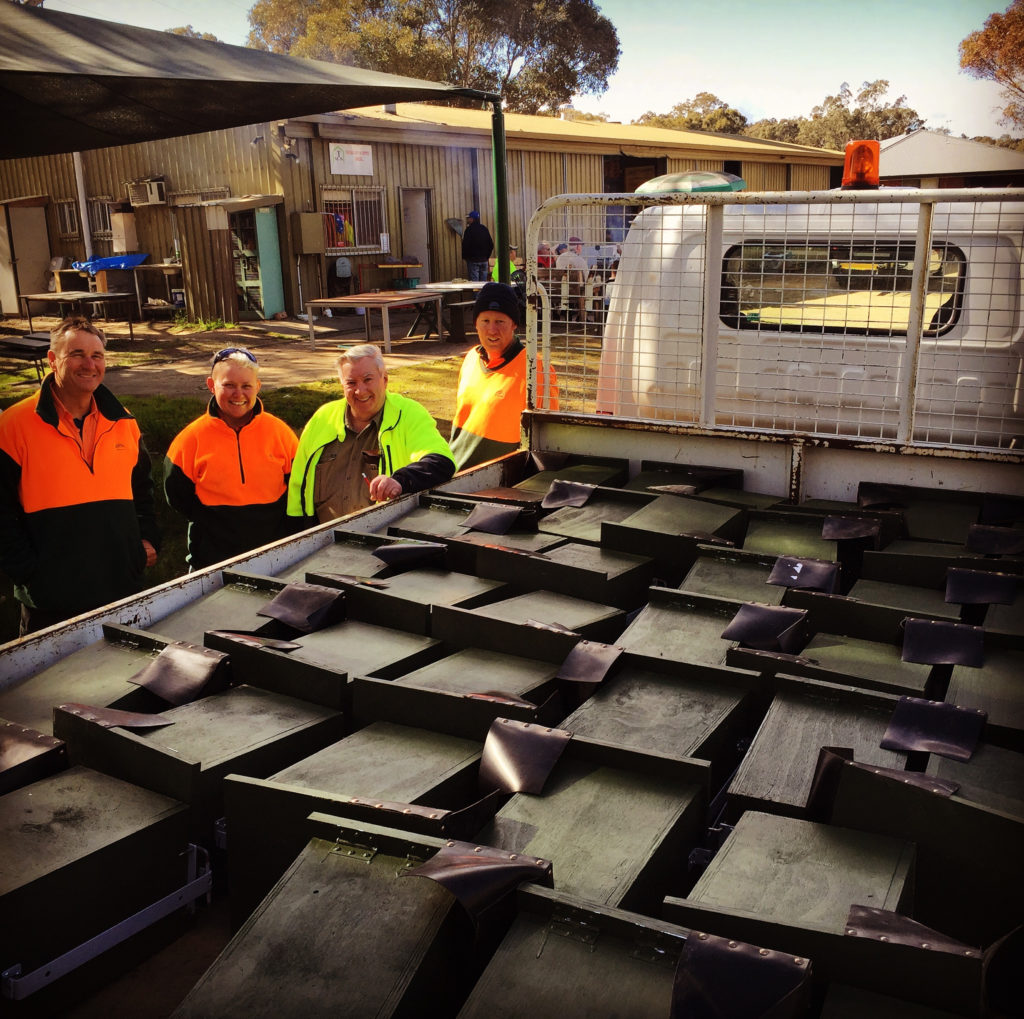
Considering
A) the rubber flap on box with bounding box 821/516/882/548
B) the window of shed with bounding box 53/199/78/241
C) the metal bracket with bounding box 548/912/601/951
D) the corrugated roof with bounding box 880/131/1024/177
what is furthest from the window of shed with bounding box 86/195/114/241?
the metal bracket with bounding box 548/912/601/951

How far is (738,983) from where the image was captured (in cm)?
153

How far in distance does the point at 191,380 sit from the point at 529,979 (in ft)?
37.2

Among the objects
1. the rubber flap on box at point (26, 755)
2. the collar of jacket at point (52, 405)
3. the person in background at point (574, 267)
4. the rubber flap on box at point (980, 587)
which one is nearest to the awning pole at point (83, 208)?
the person in background at point (574, 267)

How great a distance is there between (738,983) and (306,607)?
5.98 feet

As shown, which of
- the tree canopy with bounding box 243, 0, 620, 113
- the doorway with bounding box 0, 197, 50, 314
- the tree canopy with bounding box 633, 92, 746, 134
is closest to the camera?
the doorway with bounding box 0, 197, 50, 314

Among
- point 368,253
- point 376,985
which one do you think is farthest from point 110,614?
point 368,253

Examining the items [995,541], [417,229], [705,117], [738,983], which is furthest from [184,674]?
[705,117]

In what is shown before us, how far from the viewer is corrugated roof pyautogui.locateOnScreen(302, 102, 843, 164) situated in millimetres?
18688

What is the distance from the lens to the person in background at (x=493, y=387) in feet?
17.4

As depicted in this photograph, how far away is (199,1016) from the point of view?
5.36 ft

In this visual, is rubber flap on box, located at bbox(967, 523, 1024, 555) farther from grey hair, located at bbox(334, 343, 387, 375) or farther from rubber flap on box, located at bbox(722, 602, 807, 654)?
grey hair, located at bbox(334, 343, 387, 375)

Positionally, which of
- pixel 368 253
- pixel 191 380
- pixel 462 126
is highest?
pixel 462 126

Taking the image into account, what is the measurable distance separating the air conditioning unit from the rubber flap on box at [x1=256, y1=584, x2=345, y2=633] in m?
18.3

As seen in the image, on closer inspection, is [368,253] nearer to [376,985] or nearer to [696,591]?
[696,591]
